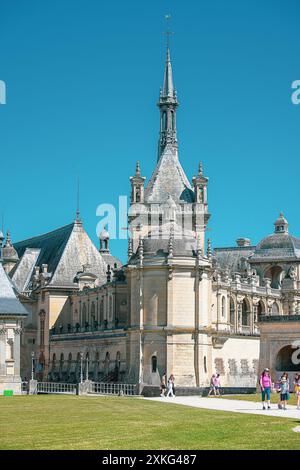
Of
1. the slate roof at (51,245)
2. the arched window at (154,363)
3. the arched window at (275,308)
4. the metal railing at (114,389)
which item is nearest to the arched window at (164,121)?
the slate roof at (51,245)

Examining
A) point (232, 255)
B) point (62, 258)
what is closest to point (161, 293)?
point (62, 258)

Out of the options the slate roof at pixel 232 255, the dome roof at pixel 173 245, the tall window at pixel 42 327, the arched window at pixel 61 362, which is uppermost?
the slate roof at pixel 232 255

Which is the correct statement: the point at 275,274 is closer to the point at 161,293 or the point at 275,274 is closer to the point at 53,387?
the point at 161,293

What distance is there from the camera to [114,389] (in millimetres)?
69875

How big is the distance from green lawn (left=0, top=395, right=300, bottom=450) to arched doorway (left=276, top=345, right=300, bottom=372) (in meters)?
29.9

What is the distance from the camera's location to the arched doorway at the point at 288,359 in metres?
72.1

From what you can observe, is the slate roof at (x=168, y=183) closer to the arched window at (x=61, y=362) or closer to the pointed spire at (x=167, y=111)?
the pointed spire at (x=167, y=111)

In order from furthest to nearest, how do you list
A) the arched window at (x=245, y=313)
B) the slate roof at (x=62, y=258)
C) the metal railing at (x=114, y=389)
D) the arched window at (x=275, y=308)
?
the arched window at (x=275, y=308) → the slate roof at (x=62, y=258) → the arched window at (x=245, y=313) → the metal railing at (x=114, y=389)

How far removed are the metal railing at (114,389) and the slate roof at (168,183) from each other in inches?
1113

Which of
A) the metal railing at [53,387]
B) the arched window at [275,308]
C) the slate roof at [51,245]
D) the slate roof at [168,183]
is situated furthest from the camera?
the slate roof at [51,245]

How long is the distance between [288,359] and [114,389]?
13340 millimetres
